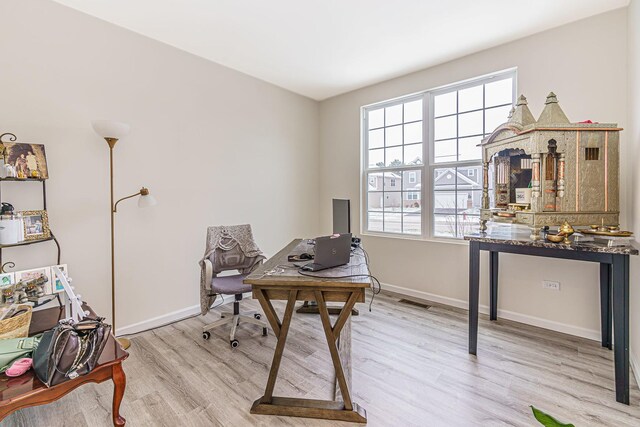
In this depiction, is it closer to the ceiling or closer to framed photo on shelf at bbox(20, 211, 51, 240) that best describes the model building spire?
the ceiling

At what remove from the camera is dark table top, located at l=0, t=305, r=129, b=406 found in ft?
4.39

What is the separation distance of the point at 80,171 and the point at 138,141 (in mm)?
538

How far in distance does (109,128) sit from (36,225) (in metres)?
0.87

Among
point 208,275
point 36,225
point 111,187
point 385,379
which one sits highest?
point 111,187

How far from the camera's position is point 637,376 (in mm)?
2004

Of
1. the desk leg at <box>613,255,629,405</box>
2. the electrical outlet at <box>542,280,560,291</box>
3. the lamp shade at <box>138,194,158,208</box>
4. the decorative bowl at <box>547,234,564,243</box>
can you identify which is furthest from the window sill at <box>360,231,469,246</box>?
the lamp shade at <box>138,194,158,208</box>

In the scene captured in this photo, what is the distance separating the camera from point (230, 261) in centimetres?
304

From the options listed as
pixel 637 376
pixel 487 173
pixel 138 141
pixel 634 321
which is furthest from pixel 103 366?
pixel 634 321

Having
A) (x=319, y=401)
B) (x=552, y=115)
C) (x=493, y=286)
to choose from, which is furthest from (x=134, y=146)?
(x=493, y=286)

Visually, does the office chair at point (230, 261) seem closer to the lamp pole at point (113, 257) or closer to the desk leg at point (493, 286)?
the lamp pole at point (113, 257)

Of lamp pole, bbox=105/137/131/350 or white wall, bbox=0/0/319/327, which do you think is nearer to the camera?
white wall, bbox=0/0/319/327

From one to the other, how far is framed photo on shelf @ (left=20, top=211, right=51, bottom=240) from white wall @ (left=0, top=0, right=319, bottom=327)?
0.17m

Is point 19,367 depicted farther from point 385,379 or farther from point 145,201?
point 385,379

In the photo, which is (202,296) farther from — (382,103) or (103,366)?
(382,103)
